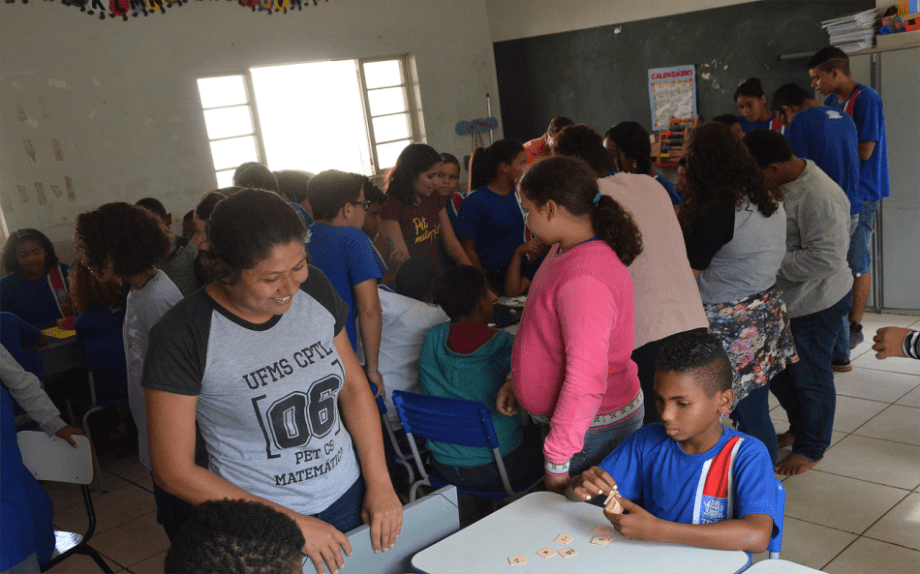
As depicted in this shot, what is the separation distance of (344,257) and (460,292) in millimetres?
462

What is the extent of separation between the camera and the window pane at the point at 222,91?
271 inches

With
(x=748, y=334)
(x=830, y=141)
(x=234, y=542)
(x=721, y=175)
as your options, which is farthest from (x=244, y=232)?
(x=830, y=141)

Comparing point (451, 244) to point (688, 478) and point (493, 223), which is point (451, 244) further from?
point (688, 478)

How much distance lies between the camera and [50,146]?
19.2 feet

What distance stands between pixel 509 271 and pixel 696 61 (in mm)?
4025

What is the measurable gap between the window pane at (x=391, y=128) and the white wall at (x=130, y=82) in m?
0.69

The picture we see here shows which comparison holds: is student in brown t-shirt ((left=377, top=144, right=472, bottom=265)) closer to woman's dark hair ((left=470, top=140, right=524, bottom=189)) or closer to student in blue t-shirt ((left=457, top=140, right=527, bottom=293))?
student in blue t-shirt ((left=457, top=140, right=527, bottom=293))

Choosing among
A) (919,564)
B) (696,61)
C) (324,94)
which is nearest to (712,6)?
(696,61)

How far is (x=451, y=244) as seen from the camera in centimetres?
394

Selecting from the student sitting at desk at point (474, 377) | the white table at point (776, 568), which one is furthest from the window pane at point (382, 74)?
the white table at point (776, 568)

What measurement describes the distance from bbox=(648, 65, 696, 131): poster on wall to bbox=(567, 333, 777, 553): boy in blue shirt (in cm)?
553

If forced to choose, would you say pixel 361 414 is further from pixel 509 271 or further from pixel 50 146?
pixel 50 146

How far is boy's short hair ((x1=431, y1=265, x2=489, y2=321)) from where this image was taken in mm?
2602

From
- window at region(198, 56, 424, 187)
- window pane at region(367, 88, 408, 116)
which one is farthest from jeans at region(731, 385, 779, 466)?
window pane at region(367, 88, 408, 116)
